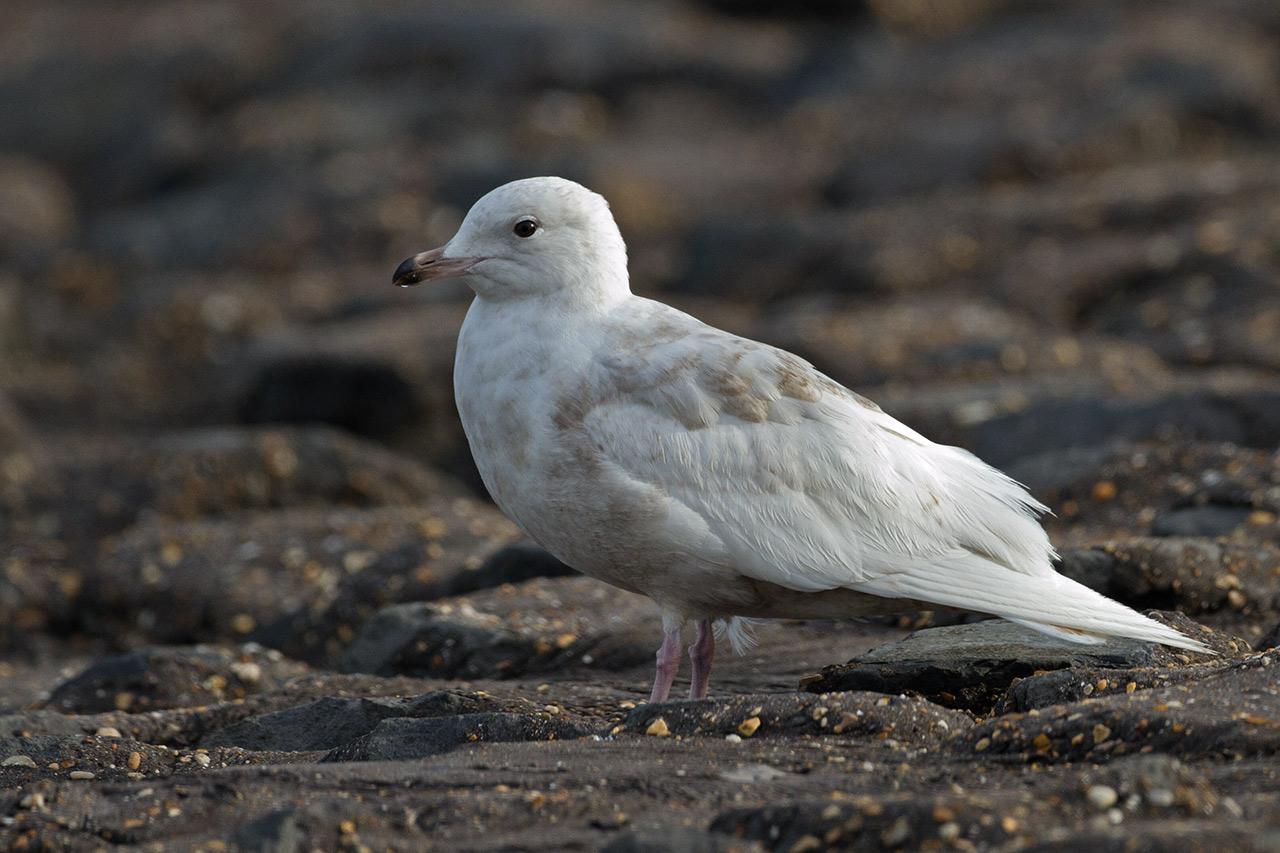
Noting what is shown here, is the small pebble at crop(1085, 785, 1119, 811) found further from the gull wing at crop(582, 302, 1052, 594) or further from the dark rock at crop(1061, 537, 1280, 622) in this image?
the dark rock at crop(1061, 537, 1280, 622)

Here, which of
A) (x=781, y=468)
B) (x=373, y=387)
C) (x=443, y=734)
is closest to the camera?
(x=443, y=734)

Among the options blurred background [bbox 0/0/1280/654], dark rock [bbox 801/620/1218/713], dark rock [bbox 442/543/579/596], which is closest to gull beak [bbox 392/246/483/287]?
dark rock [bbox 801/620/1218/713]

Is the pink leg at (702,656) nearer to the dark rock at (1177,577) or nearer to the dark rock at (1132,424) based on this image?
the dark rock at (1177,577)

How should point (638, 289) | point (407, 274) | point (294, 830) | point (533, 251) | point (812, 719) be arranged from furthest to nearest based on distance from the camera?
point (638, 289) < point (407, 274) < point (533, 251) < point (812, 719) < point (294, 830)

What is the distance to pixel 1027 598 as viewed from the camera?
224 inches

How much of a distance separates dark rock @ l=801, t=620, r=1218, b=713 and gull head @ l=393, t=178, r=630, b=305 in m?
1.63

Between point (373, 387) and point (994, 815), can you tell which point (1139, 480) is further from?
point (373, 387)

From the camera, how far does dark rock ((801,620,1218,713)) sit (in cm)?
570

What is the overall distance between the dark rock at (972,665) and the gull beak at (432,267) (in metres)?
1.97

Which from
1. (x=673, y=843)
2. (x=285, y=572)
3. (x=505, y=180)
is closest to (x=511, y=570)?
(x=285, y=572)

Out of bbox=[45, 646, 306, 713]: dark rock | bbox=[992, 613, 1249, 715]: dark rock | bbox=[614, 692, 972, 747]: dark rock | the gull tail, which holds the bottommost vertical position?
bbox=[45, 646, 306, 713]: dark rock

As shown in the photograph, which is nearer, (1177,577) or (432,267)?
(432,267)

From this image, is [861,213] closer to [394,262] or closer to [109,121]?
[394,262]

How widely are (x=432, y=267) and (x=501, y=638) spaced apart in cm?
175
